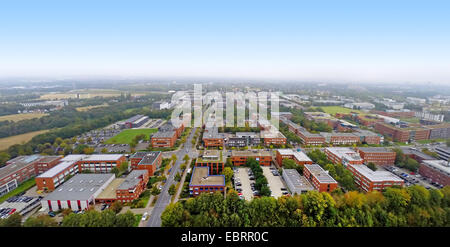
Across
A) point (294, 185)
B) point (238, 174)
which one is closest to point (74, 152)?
point (238, 174)

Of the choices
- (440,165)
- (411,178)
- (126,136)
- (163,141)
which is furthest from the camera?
(126,136)

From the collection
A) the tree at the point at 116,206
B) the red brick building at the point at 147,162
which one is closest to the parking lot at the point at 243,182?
the red brick building at the point at 147,162

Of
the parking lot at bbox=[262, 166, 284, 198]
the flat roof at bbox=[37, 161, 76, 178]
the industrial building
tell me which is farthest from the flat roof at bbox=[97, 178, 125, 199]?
the parking lot at bbox=[262, 166, 284, 198]

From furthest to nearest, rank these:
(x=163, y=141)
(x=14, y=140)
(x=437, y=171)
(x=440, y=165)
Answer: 1. (x=14, y=140)
2. (x=163, y=141)
3. (x=440, y=165)
4. (x=437, y=171)

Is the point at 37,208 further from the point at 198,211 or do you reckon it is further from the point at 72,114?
the point at 72,114

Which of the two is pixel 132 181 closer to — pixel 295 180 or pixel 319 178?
pixel 295 180

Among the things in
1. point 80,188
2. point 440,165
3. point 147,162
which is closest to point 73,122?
point 147,162

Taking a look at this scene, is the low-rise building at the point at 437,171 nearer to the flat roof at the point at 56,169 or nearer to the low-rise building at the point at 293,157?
the low-rise building at the point at 293,157
